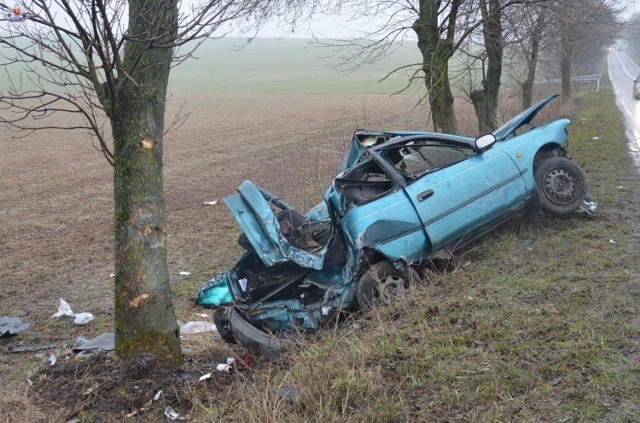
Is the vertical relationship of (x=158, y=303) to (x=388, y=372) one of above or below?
above

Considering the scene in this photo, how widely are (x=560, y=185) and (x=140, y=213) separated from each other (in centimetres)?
524

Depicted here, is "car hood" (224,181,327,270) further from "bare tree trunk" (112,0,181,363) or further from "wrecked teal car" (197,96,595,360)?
"bare tree trunk" (112,0,181,363)

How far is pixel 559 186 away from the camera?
850 centimetres

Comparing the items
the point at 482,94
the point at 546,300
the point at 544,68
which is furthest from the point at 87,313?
the point at 544,68

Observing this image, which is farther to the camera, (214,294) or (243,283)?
(214,294)

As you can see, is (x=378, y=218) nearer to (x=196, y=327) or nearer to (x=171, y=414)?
(x=196, y=327)

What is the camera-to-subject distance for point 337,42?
50.0ft

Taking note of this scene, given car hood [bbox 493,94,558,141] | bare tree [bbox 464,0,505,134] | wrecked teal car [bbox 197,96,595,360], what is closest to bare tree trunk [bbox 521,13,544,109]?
bare tree [bbox 464,0,505,134]

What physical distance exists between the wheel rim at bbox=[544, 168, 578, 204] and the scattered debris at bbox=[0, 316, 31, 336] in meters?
6.62

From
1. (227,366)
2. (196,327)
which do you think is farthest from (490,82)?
(227,366)

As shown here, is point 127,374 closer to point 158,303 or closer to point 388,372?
point 158,303

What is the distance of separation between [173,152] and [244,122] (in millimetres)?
12369

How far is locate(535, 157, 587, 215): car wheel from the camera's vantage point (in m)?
8.47

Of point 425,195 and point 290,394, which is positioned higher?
point 425,195
